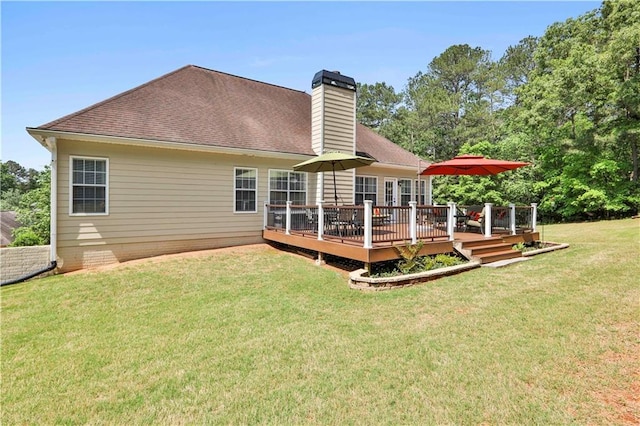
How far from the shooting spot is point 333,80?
39.7ft

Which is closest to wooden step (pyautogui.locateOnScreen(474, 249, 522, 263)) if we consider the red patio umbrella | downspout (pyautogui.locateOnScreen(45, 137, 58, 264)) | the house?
the red patio umbrella

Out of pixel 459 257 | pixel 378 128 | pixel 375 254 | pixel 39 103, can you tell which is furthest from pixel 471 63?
pixel 39 103

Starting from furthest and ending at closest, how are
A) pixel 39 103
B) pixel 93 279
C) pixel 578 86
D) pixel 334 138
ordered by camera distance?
pixel 578 86
pixel 39 103
pixel 334 138
pixel 93 279

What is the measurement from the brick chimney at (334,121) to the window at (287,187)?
0.67m

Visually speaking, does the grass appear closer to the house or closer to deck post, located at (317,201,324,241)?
deck post, located at (317,201,324,241)

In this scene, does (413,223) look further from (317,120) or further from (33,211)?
(33,211)

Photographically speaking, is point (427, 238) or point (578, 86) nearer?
point (427, 238)

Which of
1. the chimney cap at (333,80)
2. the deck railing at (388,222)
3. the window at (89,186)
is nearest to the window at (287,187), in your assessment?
the deck railing at (388,222)

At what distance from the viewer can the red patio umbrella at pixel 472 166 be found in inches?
A: 360

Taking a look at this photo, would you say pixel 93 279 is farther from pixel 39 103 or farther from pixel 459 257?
pixel 39 103

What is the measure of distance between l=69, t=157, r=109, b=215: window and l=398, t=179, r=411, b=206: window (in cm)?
1192

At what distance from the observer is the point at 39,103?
13320 mm

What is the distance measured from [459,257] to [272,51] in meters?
11.4

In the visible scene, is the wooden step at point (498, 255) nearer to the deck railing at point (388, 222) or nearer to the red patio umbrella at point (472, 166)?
the deck railing at point (388, 222)
